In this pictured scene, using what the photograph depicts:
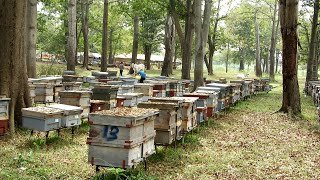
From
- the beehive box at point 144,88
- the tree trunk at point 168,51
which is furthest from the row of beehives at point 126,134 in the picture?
the tree trunk at point 168,51

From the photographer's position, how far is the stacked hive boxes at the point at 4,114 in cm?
945

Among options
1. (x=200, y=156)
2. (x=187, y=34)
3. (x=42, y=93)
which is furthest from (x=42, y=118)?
(x=187, y=34)

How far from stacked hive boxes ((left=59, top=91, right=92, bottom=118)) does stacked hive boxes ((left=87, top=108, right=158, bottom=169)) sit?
14.1 feet

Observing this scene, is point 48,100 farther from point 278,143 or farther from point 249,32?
point 249,32

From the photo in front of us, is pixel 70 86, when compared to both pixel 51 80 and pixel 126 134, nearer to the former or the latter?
pixel 51 80

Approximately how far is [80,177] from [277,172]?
13.5 ft

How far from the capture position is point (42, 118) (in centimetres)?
920

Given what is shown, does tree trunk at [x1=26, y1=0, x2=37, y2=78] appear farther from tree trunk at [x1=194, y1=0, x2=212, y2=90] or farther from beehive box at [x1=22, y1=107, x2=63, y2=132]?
beehive box at [x1=22, y1=107, x2=63, y2=132]

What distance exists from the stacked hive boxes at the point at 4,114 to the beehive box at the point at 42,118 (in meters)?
0.49

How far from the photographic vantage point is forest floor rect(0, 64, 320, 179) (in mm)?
7688

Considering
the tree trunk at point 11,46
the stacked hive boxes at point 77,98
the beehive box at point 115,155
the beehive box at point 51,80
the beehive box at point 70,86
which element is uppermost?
the tree trunk at point 11,46

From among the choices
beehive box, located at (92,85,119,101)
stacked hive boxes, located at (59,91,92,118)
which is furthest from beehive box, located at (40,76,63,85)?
stacked hive boxes, located at (59,91,92,118)

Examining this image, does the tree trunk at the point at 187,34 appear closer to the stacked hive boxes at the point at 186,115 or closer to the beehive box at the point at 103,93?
the beehive box at the point at 103,93

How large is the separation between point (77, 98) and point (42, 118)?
2.21 metres
